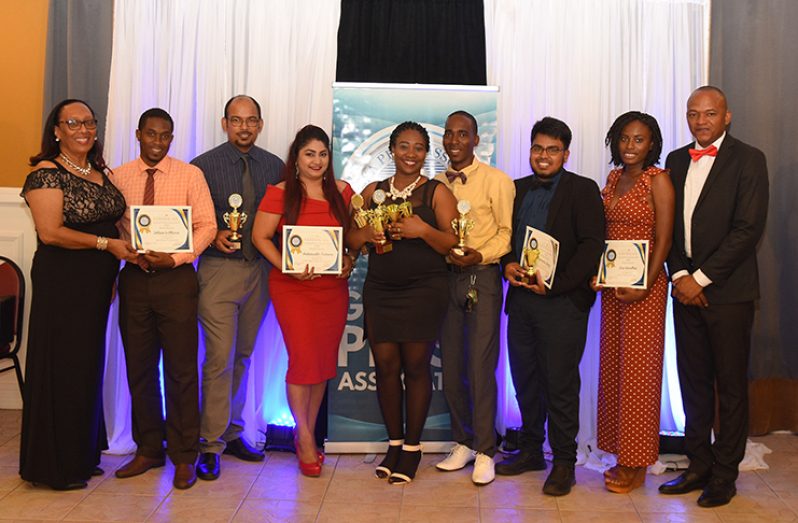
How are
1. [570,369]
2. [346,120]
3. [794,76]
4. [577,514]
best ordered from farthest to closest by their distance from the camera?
1. [794,76]
2. [346,120]
3. [570,369]
4. [577,514]

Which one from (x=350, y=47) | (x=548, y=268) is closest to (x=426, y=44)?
(x=350, y=47)

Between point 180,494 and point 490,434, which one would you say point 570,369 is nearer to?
point 490,434

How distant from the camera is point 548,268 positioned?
147 inches

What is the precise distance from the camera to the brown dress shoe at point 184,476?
12.7ft

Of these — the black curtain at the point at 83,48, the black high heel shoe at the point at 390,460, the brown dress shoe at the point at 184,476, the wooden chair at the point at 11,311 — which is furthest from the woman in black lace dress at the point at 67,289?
the black high heel shoe at the point at 390,460

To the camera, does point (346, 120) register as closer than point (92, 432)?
No

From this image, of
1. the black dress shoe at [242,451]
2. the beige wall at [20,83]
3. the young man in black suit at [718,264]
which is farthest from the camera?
the beige wall at [20,83]

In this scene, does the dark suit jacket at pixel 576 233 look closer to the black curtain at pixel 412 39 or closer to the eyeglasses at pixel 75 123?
the black curtain at pixel 412 39

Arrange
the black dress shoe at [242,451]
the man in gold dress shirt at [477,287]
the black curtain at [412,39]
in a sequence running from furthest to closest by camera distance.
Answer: the black curtain at [412,39] → the black dress shoe at [242,451] → the man in gold dress shirt at [477,287]

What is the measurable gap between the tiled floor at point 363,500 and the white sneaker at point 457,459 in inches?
2.2

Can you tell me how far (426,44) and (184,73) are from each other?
1.45m

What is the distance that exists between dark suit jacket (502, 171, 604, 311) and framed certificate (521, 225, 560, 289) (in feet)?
0.25

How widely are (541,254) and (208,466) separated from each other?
2.01 metres

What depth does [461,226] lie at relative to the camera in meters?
3.81
